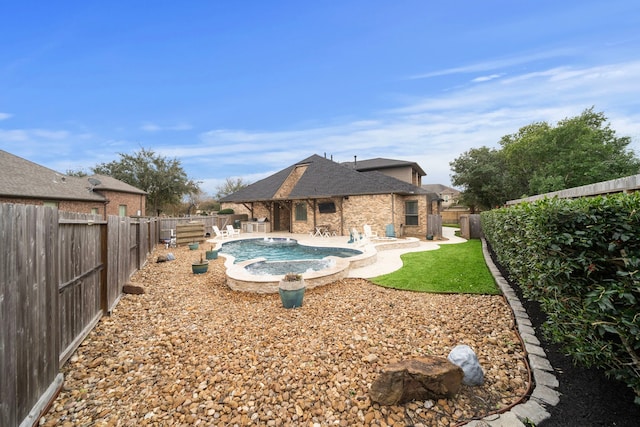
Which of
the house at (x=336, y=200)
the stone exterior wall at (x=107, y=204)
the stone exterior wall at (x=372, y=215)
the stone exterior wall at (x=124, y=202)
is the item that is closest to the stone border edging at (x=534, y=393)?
the house at (x=336, y=200)

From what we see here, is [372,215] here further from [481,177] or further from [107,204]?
[107,204]

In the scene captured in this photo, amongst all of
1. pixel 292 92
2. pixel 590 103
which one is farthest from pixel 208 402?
pixel 590 103

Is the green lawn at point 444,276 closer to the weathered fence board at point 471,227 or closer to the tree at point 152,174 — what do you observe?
the weathered fence board at point 471,227

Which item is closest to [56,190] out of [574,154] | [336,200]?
[336,200]

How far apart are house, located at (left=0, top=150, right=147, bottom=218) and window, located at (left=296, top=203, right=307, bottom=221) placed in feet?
39.3

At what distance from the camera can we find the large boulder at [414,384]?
250 centimetres

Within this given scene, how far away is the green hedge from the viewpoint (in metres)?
1.98

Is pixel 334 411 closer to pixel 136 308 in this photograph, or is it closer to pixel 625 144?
pixel 136 308

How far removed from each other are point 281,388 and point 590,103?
3203 cm

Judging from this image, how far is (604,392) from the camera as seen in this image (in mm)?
2486

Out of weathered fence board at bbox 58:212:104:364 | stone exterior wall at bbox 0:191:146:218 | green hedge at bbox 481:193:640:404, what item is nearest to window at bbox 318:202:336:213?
stone exterior wall at bbox 0:191:146:218

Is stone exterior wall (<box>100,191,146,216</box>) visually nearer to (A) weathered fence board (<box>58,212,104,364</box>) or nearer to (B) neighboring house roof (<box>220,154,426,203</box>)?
(B) neighboring house roof (<box>220,154,426,203</box>)

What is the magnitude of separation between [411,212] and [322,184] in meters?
6.91

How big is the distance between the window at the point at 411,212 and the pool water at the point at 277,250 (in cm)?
722
